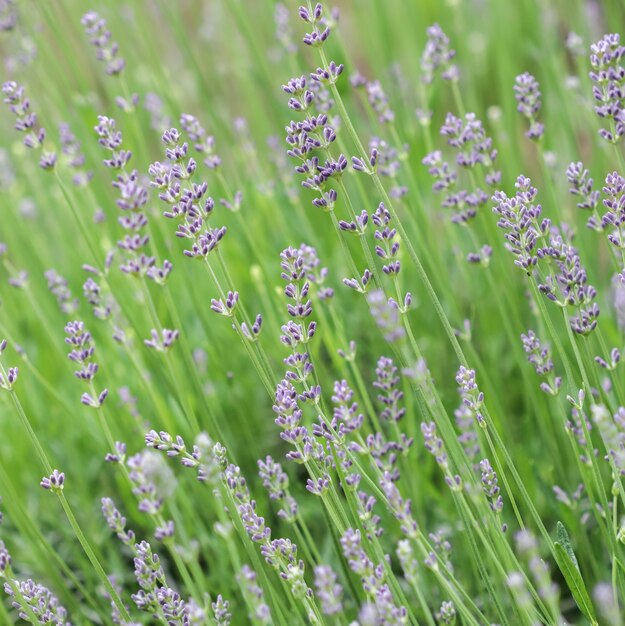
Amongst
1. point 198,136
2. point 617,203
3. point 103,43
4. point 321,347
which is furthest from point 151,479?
point 321,347

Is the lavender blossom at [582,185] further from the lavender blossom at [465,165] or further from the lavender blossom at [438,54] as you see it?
the lavender blossom at [438,54]

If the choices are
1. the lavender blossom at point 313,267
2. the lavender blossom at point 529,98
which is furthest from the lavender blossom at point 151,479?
the lavender blossom at point 529,98

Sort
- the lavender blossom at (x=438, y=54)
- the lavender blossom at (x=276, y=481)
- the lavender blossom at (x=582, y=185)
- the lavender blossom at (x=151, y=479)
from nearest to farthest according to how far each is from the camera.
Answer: the lavender blossom at (x=151, y=479)
the lavender blossom at (x=276, y=481)
the lavender blossom at (x=582, y=185)
the lavender blossom at (x=438, y=54)

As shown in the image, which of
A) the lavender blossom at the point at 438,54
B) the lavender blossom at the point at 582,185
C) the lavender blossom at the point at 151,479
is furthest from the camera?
the lavender blossom at the point at 438,54

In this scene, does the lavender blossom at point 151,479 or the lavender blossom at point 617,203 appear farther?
the lavender blossom at point 617,203

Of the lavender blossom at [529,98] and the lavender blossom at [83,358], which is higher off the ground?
the lavender blossom at [529,98]

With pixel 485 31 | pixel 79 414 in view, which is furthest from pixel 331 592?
pixel 485 31
